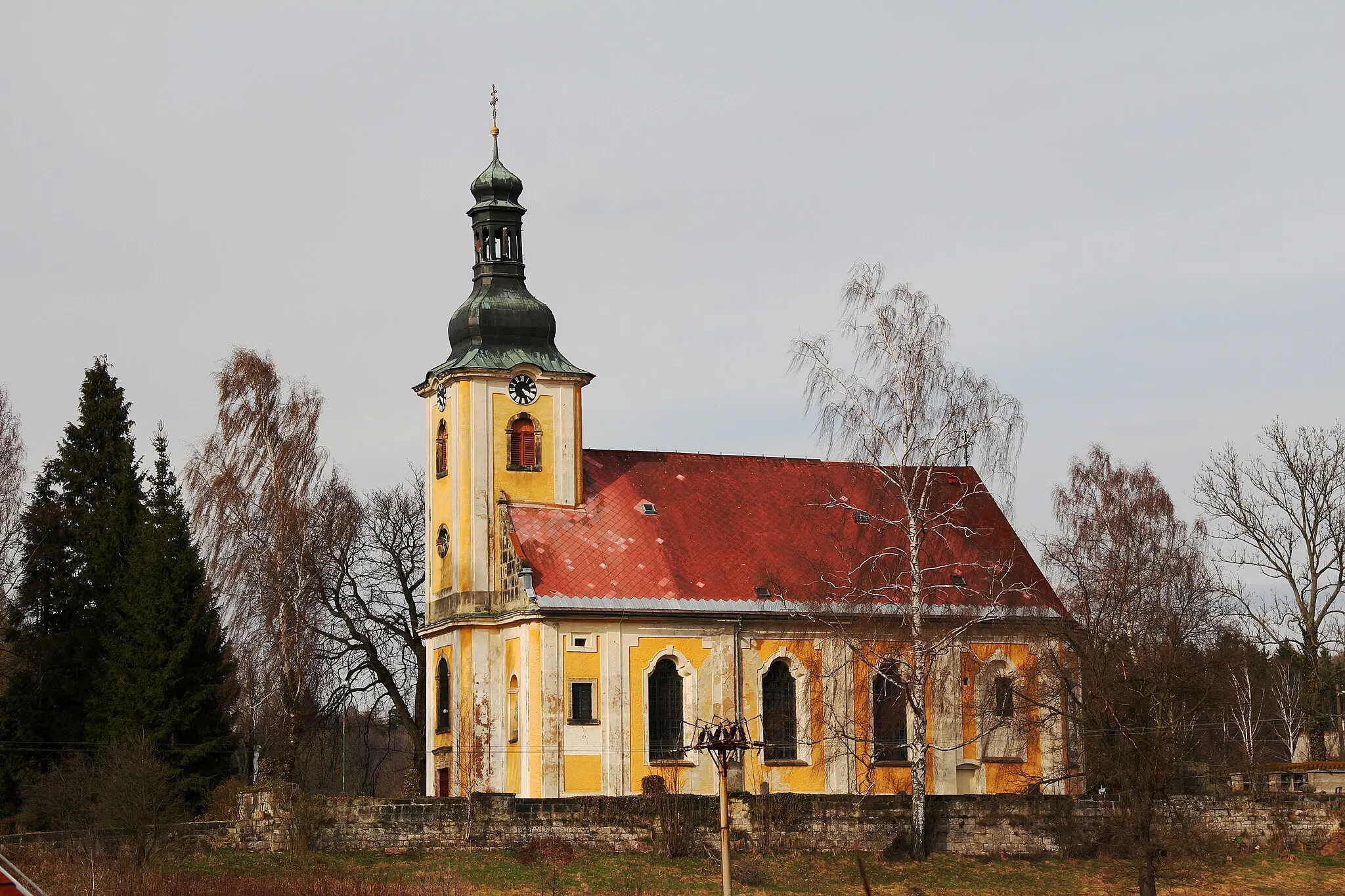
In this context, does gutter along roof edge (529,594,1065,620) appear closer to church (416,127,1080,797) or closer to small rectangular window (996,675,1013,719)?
church (416,127,1080,797)

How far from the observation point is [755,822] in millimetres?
39281

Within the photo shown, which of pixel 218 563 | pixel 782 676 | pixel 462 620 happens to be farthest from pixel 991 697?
pixel 218 563

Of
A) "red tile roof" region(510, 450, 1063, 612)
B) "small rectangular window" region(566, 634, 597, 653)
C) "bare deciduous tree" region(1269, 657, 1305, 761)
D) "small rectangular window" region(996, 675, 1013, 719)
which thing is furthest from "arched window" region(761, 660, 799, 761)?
"bare deciduous tree" region(1269, 657, 1305, 761)

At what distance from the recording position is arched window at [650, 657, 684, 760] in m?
44.5

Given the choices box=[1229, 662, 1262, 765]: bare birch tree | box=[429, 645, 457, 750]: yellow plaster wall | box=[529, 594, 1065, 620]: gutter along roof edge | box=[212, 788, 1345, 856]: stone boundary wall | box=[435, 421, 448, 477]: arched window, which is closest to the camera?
box=[212, 788, 1345, 856]: stone boundary wall

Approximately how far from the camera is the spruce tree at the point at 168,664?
1593 inches

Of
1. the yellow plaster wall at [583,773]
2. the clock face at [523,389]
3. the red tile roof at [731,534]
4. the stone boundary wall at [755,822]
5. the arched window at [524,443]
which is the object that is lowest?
the stone boundary wall at [755,822]

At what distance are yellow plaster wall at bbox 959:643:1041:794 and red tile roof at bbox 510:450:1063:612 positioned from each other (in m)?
1.31

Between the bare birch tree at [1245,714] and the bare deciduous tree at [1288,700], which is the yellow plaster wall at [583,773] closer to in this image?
the bare birch tree at [1245,714]

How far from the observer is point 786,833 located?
39344 mm

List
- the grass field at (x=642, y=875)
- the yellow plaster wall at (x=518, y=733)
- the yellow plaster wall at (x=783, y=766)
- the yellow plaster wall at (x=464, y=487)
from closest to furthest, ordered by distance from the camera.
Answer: the grass field at (x=642, y=875) → the yellow plaster wall at (x=518, y=733) → the yellow plaster wall at (x=783, y=766) → the yellow plaster wall at (x=464, y=487)

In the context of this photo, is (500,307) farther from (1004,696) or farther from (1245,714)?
(1245,714)

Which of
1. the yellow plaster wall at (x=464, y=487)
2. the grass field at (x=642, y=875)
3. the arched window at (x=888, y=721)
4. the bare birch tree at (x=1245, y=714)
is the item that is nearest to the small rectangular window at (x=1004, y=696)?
the arched window at (x=888, y=721)

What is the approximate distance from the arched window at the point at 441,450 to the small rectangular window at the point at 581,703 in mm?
7153
